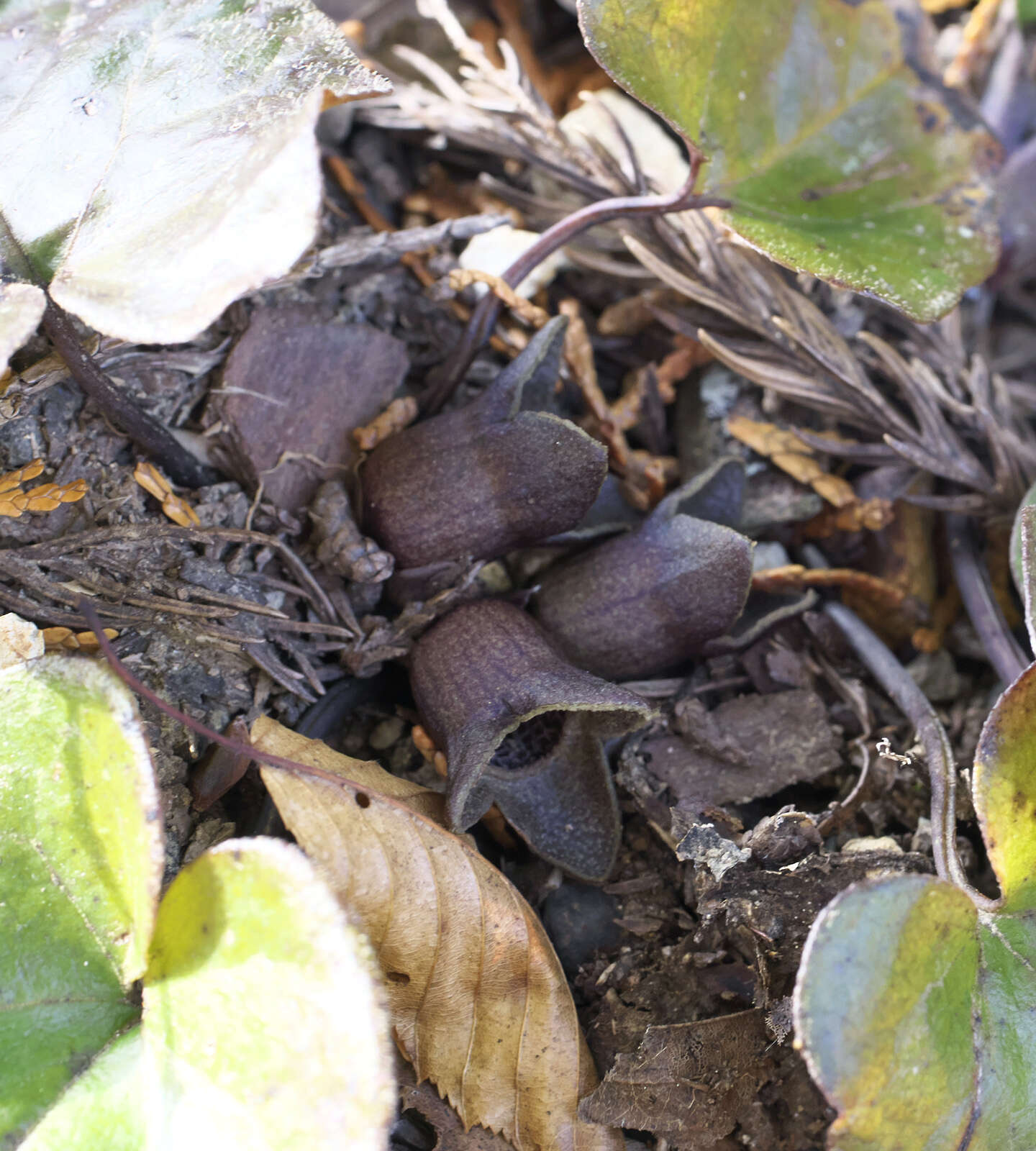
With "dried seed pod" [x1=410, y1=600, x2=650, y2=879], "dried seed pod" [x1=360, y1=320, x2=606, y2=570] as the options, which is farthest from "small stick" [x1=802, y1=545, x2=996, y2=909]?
"dried seed pod" [x1=360, y1=320, x2=606, y2=570]

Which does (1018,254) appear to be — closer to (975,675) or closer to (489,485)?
(975,675)

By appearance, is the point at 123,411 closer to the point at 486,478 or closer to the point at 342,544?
the point at 342,544

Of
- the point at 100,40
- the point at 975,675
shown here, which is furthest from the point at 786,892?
the point at 100,40

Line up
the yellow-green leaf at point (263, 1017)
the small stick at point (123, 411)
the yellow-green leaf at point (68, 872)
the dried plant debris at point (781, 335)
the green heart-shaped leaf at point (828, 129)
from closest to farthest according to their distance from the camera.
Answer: the yellow-green leaf at point (263, 1017) → the yellow-green leaf at point (68, 872) → the small stick at point (123, 411) → the green heart-shaped leaf at point (828, 129) → the dried plant debris at point (781, 335)

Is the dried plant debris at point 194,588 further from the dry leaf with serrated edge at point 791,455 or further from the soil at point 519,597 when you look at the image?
the dry leaf with serrated edge at point 791,455

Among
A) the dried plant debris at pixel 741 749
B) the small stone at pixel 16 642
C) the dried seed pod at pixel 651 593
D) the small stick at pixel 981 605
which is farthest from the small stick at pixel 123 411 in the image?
the small stick at pixel 981 605
